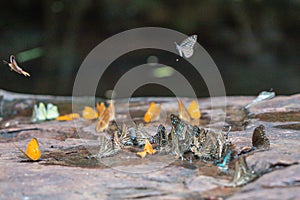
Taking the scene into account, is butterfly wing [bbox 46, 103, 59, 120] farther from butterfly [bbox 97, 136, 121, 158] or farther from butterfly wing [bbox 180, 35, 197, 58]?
butterfly [bbox 97, 136, 121, 158]

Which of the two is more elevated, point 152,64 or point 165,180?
point 152,64

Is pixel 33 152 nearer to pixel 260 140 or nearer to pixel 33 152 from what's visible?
pixel 33 152

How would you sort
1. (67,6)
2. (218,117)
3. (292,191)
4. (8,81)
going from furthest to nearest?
(67,6) < (8,81) < (218,117) < (292,191)

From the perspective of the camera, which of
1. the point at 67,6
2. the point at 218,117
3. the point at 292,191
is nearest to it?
the point at 292,191

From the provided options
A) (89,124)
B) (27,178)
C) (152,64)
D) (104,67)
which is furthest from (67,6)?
(27,178)

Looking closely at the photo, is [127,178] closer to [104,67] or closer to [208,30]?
[104,67]

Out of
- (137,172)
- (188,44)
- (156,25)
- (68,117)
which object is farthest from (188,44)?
(156,25)

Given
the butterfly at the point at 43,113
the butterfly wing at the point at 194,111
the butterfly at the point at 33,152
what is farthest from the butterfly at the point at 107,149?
the butterfly at the point at 43,113

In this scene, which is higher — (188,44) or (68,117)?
(188,44)

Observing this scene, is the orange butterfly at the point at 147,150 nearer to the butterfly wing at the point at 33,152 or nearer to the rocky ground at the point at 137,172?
the rocky ground at the point at 137,172
